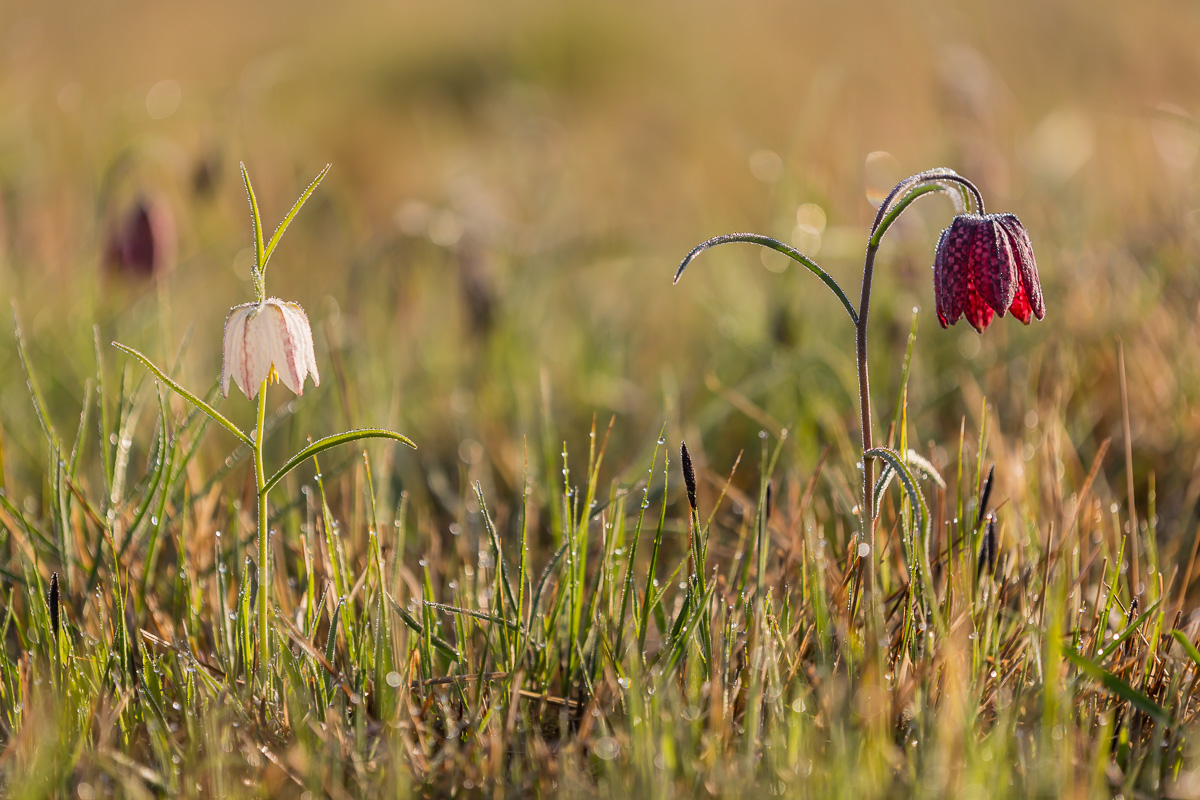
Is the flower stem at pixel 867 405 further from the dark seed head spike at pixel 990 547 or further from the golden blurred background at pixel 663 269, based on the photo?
the golden blurred background at pixel 663 269

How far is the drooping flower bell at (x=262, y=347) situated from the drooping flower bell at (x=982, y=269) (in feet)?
2.02

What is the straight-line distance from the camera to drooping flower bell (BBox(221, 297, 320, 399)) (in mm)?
973

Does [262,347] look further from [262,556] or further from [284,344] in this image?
[262,556]

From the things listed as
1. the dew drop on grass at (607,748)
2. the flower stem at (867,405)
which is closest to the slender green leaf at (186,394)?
the dew drop on grass at (607,748)

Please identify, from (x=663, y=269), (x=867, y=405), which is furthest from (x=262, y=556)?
(x=663, y=269)

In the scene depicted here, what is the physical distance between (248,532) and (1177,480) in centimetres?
136

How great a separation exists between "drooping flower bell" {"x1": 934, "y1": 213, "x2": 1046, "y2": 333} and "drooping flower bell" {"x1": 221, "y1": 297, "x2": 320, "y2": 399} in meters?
0.61

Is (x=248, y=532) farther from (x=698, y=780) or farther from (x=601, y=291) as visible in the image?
(x=601, y=291)

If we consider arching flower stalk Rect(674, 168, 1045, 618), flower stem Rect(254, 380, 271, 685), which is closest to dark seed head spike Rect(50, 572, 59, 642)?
flower stem Rect(254, 380, 271, 685)

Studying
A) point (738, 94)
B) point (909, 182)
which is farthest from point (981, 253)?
point (738, 94)

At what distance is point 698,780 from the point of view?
902mm

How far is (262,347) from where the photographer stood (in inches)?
38.3

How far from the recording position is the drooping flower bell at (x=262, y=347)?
97 cm

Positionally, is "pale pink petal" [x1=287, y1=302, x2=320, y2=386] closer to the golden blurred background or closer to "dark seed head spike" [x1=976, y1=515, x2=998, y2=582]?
A: the golden blurred background
